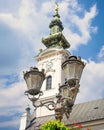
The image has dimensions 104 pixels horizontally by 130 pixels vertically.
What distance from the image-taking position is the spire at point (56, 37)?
125ft

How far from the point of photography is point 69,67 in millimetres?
7461

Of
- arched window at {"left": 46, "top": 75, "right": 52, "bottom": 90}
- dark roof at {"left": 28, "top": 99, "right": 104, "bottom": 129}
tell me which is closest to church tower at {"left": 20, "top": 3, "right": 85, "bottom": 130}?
arched window at {"left": 46, "top": 75, "right": 52, "bottom": 90}

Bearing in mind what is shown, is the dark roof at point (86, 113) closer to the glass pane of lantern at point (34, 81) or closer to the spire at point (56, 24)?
the spire at point (56, 24)

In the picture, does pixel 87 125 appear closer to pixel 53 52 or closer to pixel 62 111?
pixel 53 52

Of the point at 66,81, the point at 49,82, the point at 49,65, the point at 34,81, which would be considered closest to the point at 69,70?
the point at 66,81

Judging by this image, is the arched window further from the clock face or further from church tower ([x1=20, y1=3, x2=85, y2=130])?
the clock face

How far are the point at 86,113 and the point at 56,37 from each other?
15.4 meters

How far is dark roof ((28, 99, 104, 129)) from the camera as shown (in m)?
23.9

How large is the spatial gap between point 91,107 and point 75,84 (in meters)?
20.6

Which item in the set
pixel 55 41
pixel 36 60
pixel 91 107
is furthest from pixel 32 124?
pixel 55 41

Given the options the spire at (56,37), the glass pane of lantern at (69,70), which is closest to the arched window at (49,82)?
the spire at (56,37)

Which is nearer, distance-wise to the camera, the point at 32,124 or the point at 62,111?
the point at 62,111

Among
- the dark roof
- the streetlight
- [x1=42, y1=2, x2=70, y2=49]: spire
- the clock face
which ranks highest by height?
[x1=42, y1=2, x2=70, y2=49]: spire

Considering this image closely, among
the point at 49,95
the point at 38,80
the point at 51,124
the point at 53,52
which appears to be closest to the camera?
the point at 51,124
